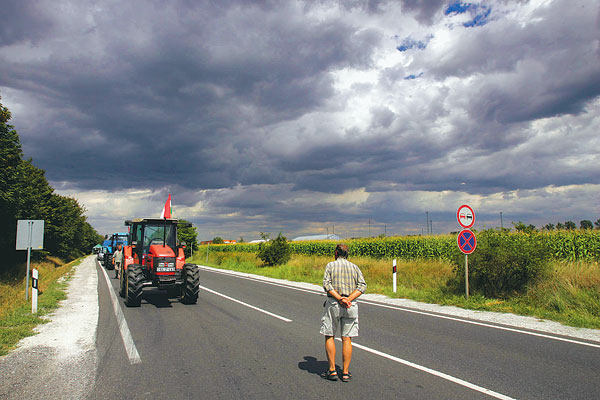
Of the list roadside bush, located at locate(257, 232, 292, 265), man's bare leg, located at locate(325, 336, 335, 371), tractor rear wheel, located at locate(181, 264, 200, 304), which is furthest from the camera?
roadside bush, located at locate(257, 232, 292, 265)

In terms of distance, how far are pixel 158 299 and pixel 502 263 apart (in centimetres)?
1167

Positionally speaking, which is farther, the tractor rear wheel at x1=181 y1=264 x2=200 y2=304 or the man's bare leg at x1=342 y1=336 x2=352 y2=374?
the tractor rear wheel at x1=181 y1=264 x2=200 y2=304

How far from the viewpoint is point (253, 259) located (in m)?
38.9

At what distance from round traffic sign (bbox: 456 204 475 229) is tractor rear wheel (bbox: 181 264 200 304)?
8.41 meters

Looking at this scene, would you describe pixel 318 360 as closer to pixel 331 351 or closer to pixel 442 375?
pixel 331 351

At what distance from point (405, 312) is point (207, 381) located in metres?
6.93

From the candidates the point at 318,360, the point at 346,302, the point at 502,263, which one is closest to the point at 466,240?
the point at 502,263

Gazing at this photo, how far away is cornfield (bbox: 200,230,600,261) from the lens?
16000mm

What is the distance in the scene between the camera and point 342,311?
5020 millimetres

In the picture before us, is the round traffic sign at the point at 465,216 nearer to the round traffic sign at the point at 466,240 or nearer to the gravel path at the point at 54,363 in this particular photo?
the round traffic sign at the point at 466,240

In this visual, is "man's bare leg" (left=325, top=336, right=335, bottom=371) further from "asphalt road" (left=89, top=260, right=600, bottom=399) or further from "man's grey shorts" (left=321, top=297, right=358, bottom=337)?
"asphalt road" (left=89, top=260, right=600, bottom=399)

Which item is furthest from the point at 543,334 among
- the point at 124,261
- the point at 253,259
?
the point at 253,259

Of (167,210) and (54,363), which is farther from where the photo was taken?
(167,210)

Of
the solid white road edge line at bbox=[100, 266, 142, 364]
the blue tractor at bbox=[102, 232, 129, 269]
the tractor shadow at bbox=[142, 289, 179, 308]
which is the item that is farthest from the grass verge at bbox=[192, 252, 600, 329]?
the blue tractor at bbox=[102, 232, 129, 269]
